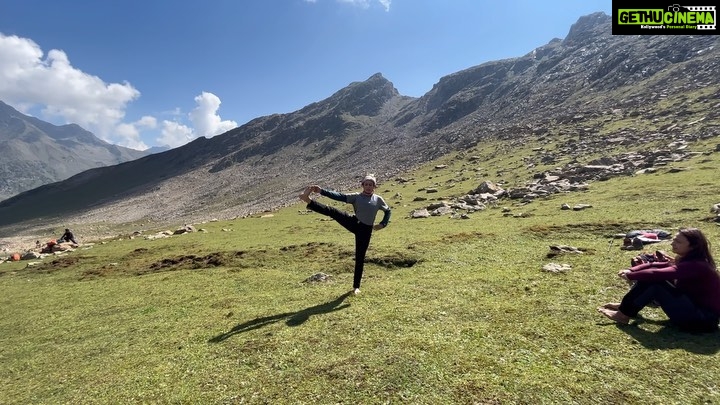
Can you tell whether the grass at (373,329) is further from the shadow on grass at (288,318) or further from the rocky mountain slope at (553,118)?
the rocky mountain slope at (553,118)

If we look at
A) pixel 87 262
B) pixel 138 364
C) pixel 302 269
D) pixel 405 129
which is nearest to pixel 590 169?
pixel 302 269

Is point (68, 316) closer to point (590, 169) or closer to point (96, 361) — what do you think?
point (96, 361)

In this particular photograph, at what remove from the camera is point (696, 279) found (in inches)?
354

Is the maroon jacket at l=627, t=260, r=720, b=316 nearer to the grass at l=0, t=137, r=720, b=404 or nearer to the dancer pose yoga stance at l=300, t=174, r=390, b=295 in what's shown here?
the grass at l=0, t=137, r=720, b=404

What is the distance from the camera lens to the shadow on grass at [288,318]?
12.2 meters

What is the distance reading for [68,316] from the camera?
1681 cm

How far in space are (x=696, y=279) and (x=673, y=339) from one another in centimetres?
155

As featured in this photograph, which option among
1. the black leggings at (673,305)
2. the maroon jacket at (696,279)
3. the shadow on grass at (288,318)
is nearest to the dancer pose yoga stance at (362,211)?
the shadow on grass at (288,318)

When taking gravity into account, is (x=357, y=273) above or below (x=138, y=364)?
above

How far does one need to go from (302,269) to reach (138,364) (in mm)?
10659

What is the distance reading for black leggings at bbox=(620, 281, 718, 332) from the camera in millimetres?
8961

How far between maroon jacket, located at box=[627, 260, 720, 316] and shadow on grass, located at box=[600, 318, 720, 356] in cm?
72

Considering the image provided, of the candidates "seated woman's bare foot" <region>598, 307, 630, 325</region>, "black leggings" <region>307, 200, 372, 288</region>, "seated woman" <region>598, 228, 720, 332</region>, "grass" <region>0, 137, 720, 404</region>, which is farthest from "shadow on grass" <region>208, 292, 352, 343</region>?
"seated woman" <region>598, 228, 720, 332</region>

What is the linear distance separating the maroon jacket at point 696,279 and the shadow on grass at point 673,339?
2.35 feet
